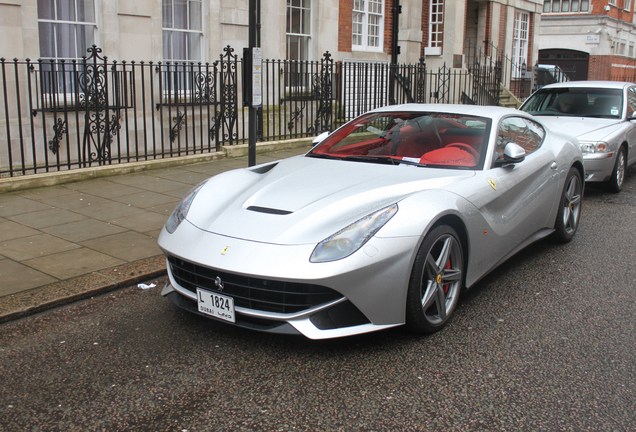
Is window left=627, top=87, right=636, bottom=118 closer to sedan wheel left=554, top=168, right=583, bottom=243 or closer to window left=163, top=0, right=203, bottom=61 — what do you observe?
sedan wheel left=554, top=168, right=583, bottom=243

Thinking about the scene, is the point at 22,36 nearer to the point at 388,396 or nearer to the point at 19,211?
the point at 19,211

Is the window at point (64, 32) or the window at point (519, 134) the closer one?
the window at point (519, 134)

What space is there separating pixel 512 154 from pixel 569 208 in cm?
187

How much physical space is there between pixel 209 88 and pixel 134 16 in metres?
1.85

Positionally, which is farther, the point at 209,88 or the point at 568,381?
the point at 209,88

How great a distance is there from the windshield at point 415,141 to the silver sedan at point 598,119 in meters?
4.25

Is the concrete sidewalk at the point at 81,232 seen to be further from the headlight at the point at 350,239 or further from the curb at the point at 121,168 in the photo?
the headlight at the point at 350,239

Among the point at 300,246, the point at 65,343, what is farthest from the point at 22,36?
the point at 300,246

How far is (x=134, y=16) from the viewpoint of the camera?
40.1ft

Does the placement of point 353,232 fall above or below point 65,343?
above

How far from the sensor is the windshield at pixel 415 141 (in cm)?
534

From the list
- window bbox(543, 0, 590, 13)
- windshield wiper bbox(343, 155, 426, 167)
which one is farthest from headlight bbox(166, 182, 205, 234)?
window bbox(543, 0, 590, 13)

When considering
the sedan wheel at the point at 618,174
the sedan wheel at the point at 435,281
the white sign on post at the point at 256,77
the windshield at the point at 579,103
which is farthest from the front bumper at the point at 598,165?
the sedan wheel at the point at 435,281

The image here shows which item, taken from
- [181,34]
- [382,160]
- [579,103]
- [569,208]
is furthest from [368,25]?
[382,160]
